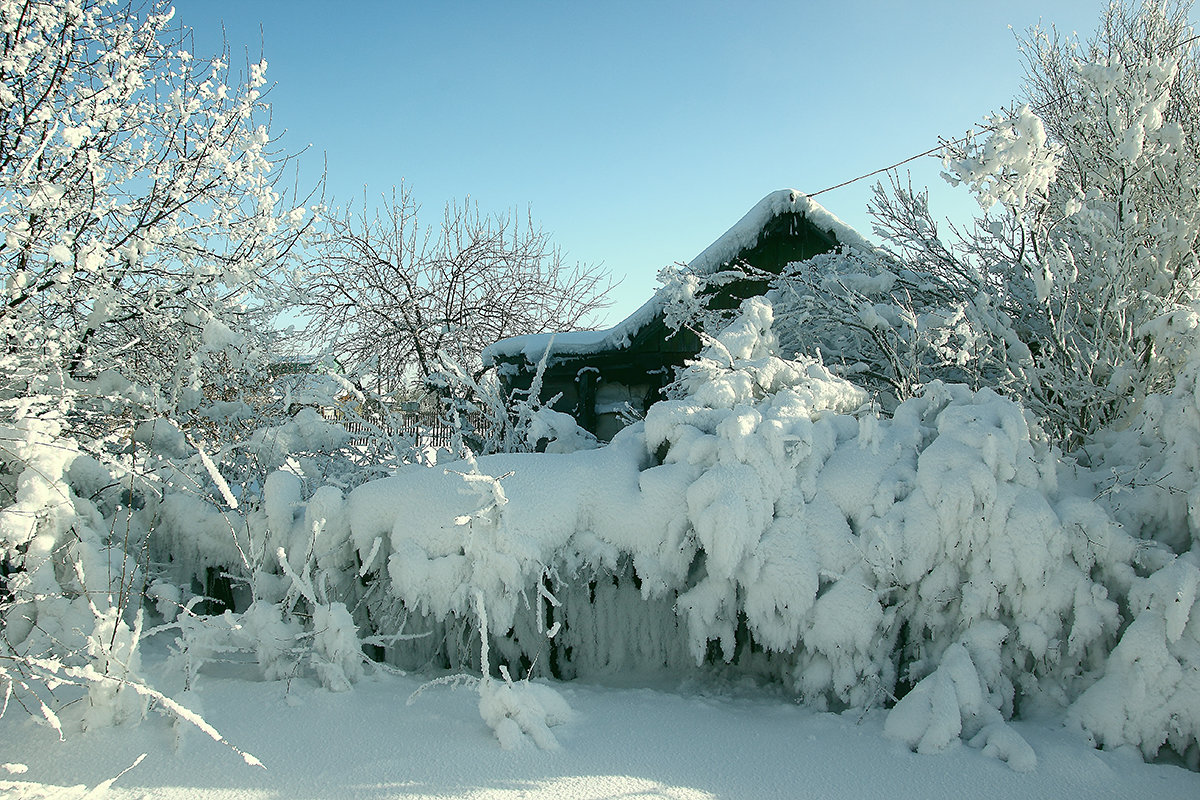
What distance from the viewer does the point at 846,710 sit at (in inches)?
129

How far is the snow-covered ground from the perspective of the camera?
2.50 meters

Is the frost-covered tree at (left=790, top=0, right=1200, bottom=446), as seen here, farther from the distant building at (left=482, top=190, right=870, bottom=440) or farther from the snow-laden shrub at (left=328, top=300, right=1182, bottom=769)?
the distant building at (left=482, top=190, right=870, bottom=440)

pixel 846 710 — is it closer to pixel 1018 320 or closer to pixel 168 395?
pixel 1018 320

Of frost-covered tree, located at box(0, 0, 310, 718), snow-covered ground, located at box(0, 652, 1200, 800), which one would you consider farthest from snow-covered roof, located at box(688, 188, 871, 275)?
snow-covered ground, located at box(0, 652, 1200, 800)

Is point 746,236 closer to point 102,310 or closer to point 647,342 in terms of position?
point 647,342

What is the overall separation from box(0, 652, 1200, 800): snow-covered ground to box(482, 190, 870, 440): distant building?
546 centimetres

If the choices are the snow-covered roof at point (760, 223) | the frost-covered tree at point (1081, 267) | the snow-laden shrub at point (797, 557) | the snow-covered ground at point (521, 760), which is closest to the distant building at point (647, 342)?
the snow-covered roof at point (760, 223)

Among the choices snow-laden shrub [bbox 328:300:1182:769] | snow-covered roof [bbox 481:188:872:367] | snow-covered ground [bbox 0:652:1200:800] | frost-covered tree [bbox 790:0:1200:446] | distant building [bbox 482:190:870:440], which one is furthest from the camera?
distant building [bbox 482:190:870:440]

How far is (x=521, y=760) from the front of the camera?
2711 millimetres

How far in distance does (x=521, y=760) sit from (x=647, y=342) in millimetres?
8327

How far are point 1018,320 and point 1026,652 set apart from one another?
316 cm

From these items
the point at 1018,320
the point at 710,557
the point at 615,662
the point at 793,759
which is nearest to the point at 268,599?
the point at 615,662

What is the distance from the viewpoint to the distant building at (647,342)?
9.12 m

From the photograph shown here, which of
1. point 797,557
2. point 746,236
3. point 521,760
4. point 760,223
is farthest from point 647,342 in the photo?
point 521,760
